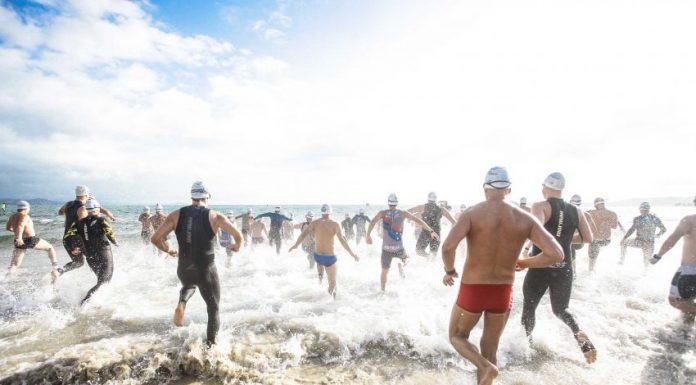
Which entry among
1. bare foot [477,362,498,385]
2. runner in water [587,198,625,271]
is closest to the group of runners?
bare foot [477,362,498,385]

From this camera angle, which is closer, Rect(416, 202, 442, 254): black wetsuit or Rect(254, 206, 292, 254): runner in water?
Rect(416, 202, 442, 254): black wetsuit

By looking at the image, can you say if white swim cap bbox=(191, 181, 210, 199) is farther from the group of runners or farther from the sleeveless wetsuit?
the sleeveless wetsuit

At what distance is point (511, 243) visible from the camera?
3.10 meters

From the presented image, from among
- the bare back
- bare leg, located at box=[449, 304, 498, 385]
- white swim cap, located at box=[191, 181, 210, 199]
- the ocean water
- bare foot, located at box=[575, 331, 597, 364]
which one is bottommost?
the ocean water

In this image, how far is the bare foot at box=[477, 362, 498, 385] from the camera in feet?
9.42

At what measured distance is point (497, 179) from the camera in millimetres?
3229

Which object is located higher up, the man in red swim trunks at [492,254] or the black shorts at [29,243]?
the man in red swim trunks at [492,254]

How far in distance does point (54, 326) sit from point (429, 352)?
6.41 metres

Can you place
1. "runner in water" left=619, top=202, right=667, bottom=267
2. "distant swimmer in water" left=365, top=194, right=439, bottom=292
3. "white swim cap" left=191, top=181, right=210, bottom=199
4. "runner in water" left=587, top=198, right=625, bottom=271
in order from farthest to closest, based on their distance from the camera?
"runner in water" left=619, top=202, right=667, bottom=267
"runner in water" left=587, top=198, right=625, bottom=271
"distant swimmer in water" left=365, top=194, right=439, bottom=292
"white swim cap" left=191, top=181, right=210, bottom=199

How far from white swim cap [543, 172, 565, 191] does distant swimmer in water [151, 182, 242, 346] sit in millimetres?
4327

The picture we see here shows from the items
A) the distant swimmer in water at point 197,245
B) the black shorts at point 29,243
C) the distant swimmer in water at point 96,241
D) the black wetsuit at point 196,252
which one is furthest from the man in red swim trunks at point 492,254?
the black shorts at point 29,243

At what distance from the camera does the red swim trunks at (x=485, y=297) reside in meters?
3.14

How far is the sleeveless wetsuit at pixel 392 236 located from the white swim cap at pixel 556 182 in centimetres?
394

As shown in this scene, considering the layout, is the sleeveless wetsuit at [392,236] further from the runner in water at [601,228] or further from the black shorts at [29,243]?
the black shorts at [29,243]
